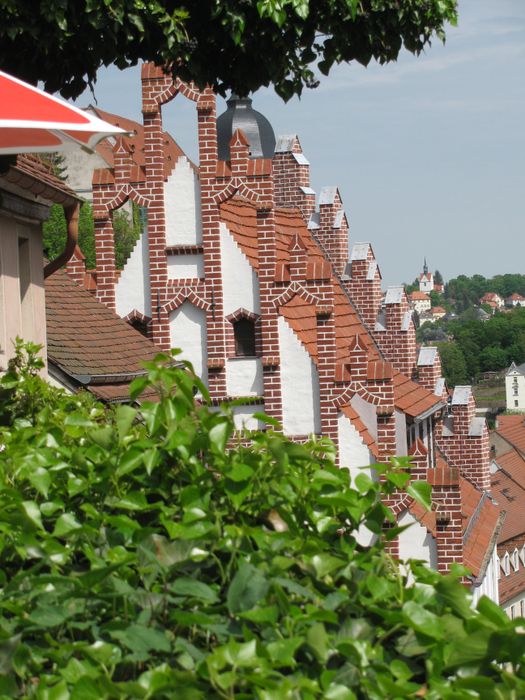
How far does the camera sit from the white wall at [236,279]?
17.8 meters

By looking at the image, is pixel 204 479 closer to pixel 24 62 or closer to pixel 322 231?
pixel 24 62

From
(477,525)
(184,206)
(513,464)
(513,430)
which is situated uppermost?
(184,206)

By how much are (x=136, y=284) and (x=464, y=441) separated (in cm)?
986

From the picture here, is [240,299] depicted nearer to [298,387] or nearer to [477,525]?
[298,387]

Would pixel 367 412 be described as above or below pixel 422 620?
below

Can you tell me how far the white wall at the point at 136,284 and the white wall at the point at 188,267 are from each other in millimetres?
495

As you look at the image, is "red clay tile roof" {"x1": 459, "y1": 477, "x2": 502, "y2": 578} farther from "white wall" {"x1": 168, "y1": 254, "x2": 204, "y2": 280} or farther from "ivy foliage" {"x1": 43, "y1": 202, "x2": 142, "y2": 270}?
"ivy foliage" {"x1": 43, "y1": 202, "x2": 142, "y2": 270}

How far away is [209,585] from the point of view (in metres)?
3.06

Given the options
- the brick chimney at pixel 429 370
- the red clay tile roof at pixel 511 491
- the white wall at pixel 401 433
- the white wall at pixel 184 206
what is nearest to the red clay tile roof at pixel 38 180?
the white wall at pixel 184 206

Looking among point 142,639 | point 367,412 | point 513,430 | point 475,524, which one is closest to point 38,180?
point 367,412

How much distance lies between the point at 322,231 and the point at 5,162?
1529 centimetres

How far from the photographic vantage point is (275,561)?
299 cm

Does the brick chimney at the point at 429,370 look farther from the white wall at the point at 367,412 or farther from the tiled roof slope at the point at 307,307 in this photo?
the white wall at the point at 367,412

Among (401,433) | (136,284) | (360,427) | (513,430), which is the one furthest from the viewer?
(513,430)
